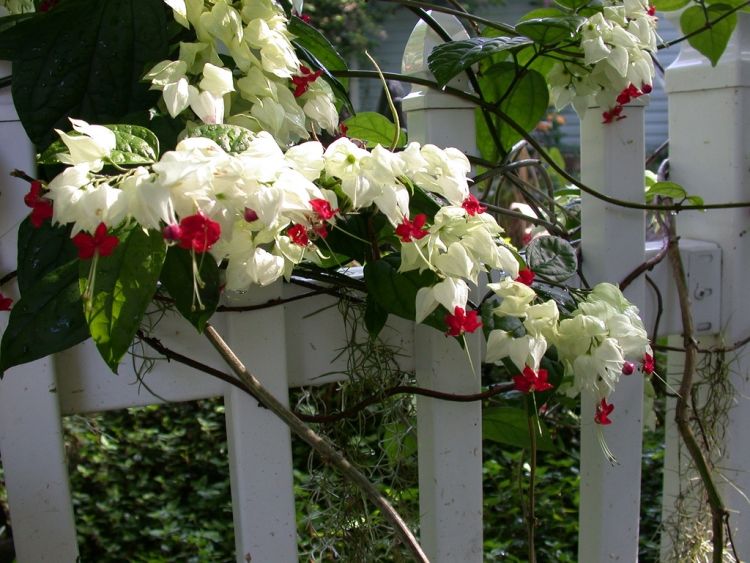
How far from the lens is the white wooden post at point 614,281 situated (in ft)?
3.49

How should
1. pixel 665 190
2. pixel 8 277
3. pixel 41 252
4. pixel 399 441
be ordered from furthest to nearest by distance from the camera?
pixel 665 190, pixel 399 441, pixel 8 277, pixel 41 252

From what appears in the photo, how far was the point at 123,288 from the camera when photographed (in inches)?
23.7

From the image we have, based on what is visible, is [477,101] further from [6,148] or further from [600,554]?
[600,554]

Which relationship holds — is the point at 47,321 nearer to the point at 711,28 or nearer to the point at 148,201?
the point at 148,201

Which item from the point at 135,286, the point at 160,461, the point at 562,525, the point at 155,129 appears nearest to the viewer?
the point at 135,286

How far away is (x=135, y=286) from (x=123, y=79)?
0.76 feet

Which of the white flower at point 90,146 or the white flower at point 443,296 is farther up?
the white flower at point 90,146

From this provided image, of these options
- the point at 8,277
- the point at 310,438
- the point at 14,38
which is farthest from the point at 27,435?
Answer: the point at 14,38

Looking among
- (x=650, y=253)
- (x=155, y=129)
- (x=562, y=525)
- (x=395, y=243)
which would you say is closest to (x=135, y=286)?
(x=155, y=129)

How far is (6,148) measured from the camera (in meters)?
0.83

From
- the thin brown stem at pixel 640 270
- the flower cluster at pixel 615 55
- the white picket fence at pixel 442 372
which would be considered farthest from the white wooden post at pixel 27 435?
the thin brown stem at pixel 640 270

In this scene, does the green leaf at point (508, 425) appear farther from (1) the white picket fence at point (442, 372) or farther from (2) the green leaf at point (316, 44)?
(2) the green leaf at point (316, 44)

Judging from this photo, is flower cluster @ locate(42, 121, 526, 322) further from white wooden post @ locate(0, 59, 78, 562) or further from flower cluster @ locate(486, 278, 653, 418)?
white wooden post @ locate(0, 59, 78, 562)

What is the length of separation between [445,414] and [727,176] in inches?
21.5
